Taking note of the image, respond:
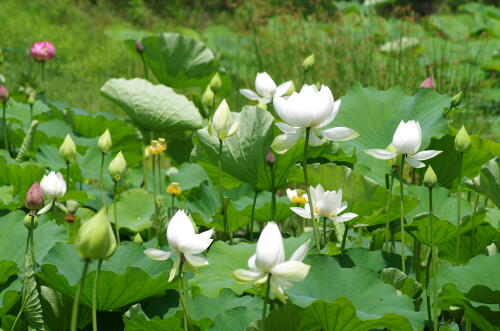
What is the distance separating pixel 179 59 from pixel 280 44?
2.74 m

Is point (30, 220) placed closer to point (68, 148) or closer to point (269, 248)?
point (68, 148)

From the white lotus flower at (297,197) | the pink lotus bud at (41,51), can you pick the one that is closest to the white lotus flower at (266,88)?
the white lotus flower at (297,197)

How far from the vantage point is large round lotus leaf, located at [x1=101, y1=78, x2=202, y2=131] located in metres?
1.86

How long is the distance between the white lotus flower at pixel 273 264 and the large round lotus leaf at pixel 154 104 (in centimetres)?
121

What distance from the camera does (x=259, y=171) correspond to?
1.35 m

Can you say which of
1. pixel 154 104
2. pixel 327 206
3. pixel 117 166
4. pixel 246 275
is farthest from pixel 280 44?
pixel 246 275

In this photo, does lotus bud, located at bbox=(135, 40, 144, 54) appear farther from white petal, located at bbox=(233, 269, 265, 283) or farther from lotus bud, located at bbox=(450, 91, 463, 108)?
white petal, located at bbox=(233, 269, 265, 283)

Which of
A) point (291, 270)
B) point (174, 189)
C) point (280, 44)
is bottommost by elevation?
point (280, 44)

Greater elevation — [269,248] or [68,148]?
[269,248]

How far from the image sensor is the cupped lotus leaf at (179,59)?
224 centimetres

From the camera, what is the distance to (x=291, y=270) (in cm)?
69

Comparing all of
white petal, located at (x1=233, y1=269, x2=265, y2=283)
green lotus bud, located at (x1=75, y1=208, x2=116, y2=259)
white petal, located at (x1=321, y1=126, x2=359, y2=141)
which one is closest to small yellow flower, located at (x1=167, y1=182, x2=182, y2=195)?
white petal, located at (x1=321, y1=126, x2=359, y2=141)

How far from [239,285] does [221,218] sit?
44 centimetres

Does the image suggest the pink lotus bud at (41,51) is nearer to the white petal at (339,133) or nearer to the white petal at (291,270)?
the white petal at (339,133)
